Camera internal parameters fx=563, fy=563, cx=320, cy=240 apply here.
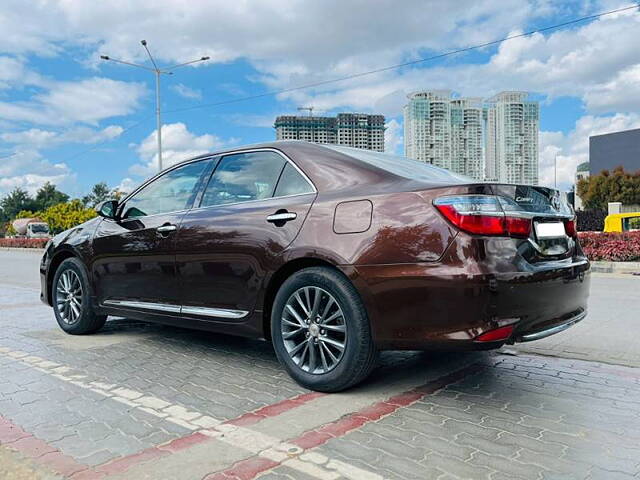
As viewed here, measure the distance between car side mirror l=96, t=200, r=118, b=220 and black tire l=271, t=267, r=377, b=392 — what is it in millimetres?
2188

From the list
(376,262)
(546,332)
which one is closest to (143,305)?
(376,262)

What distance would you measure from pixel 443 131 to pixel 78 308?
32.4 metres

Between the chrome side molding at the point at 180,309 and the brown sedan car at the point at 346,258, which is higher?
the brown sedan car at the point at 346,258

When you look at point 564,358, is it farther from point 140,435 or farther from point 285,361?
point 140,435

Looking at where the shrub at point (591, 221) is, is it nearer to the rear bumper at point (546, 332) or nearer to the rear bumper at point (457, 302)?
the rear bumper at point (546, 332)

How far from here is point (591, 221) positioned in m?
33.4

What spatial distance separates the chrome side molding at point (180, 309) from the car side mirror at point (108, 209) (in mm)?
772

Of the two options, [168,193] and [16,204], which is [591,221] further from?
[16,204]

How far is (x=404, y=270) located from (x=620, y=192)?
186 ft

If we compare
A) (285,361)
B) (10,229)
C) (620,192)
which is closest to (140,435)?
(285,361)

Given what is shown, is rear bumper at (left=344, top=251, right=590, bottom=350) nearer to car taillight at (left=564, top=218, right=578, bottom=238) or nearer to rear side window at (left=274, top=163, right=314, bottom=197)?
car taillight at (left=564, top=218, right=578, bottom=238)

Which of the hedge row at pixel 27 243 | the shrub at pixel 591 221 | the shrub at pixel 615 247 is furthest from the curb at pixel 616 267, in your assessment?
the hedge row at pixel 27 243

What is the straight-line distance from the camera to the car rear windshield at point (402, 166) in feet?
11.6

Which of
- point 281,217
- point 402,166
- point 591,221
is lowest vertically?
point 591,221
